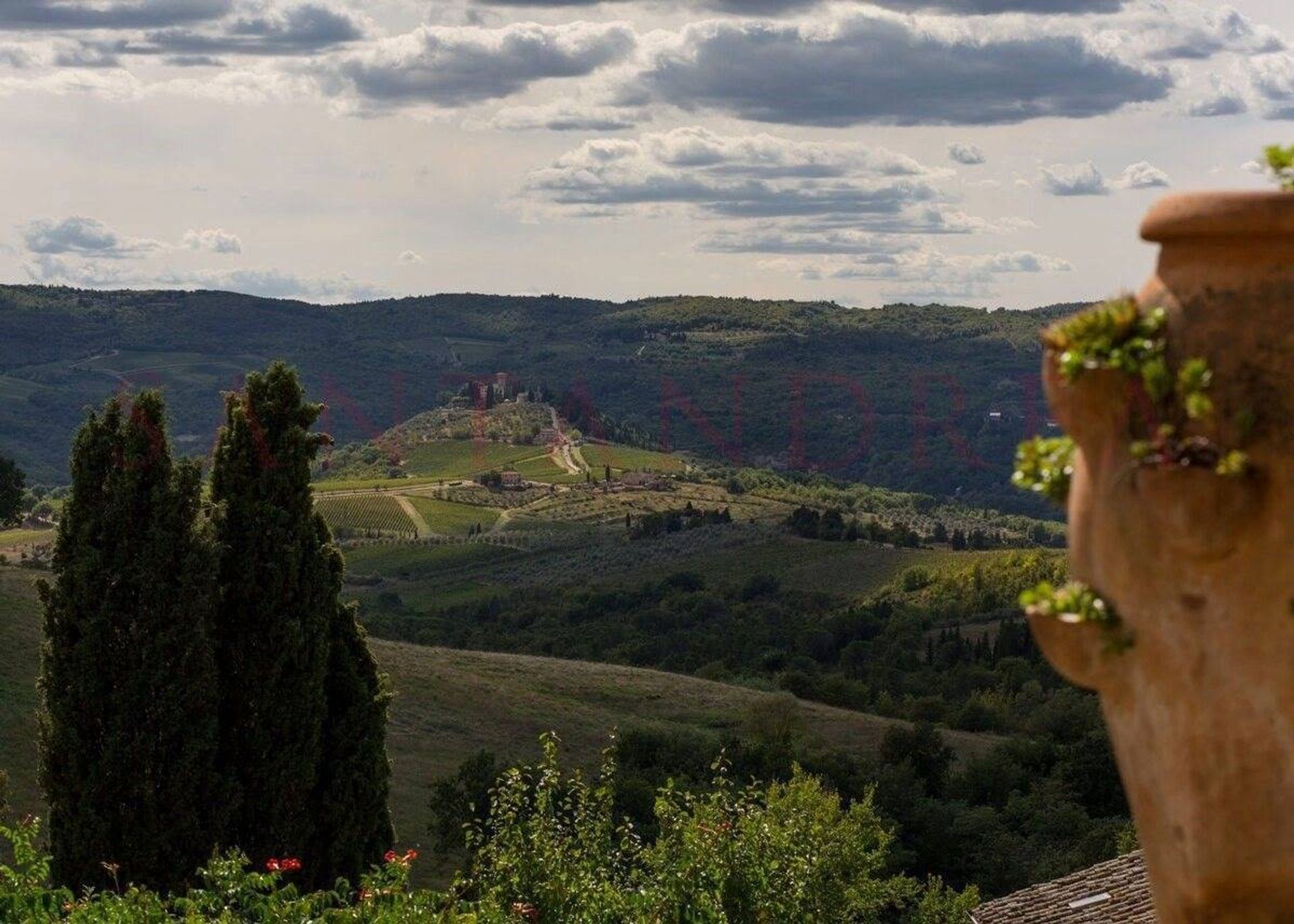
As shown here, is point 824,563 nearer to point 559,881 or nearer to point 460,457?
point 460,457

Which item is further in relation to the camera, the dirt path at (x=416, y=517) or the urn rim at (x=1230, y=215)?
the dirt path at (x=416, y=517)

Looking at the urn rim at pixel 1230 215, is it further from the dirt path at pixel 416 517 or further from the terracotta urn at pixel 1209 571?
the dirt path at pixel 416 517

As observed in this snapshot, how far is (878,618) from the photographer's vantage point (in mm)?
87188

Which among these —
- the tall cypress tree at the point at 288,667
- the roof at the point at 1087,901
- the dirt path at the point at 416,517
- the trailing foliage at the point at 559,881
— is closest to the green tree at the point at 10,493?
the tall cypress tree at the point at 288,667

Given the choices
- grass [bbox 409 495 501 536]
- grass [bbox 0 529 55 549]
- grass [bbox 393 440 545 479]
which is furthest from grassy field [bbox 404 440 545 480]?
grass [bbox 0 529 55 549]

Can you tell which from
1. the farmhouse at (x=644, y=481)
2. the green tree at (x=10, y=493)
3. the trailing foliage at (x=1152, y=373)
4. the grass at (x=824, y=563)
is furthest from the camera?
the farmhouse at (x=644, y=481)

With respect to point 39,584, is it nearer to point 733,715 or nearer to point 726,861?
point 726,861

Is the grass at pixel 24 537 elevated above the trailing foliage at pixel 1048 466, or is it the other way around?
the trailing foliage at pixel 1048 466

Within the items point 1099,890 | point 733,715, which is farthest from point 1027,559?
point 1099,890

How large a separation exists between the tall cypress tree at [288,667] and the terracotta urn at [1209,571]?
1731 cm

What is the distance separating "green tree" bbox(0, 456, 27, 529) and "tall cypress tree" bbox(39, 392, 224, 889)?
34.7 m

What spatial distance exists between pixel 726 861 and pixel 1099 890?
20.5ft

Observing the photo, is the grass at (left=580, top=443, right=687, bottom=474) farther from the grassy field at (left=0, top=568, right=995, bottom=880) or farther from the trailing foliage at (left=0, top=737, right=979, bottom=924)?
the trailing foliage at (left=0, top=737, right=979, bottom=924)

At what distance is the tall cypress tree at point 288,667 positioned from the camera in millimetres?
20500
